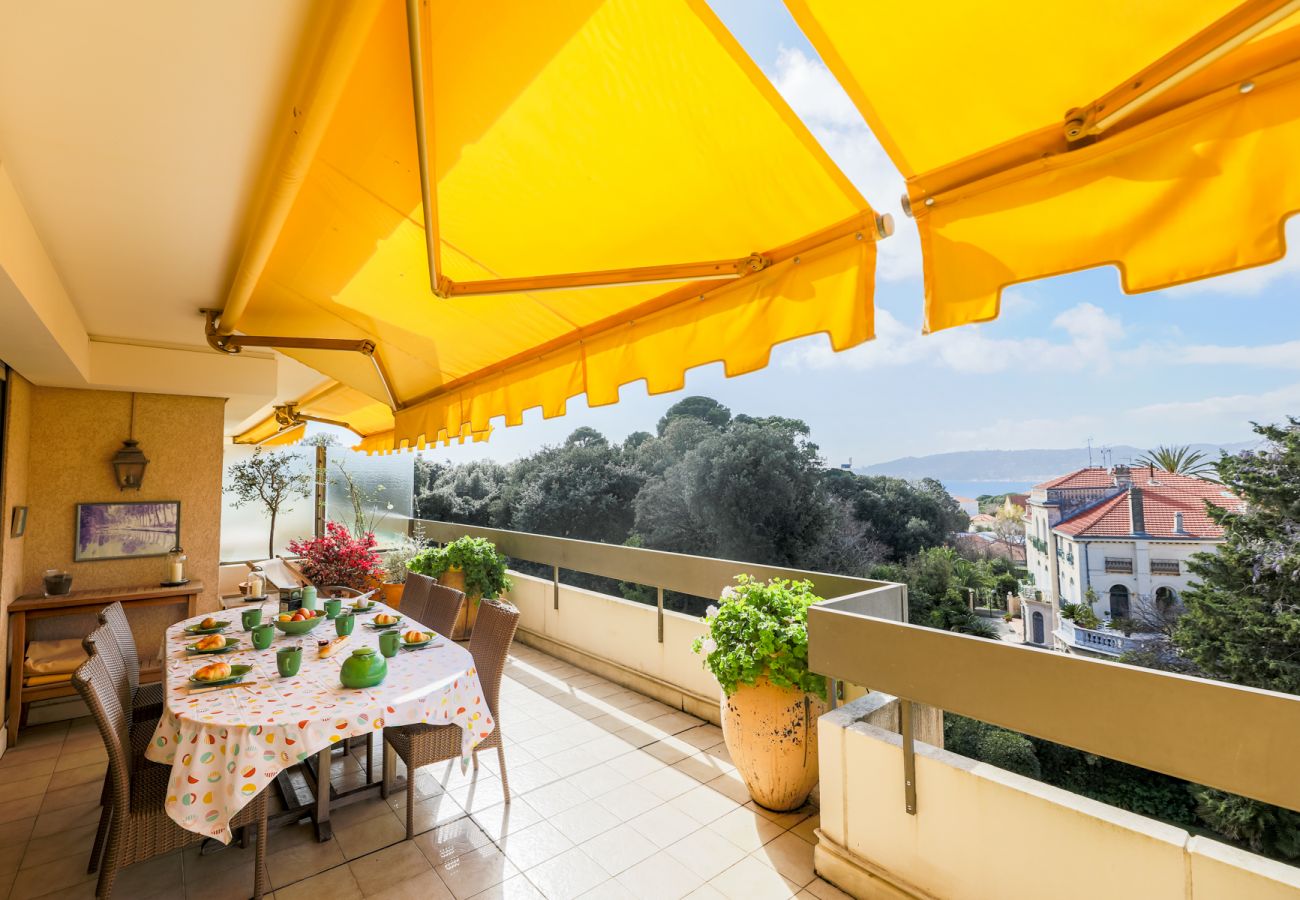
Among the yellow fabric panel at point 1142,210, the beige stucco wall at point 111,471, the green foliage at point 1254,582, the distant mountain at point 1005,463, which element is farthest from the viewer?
the distant mountain at point 1005,463

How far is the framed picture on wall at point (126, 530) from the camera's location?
5277 mm

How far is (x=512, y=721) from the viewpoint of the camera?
458 cm

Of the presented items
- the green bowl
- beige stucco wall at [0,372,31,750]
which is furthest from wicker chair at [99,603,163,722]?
beige stucco wall at [0,372,31,750]

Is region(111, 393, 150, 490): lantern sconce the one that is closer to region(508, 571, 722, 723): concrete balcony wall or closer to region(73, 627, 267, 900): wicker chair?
region(73, 627, 267, 900): wicker chair

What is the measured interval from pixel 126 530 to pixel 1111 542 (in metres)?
27.0

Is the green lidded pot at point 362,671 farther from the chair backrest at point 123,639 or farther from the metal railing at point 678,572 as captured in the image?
the metal railing at point 678,572

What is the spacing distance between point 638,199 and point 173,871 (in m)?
3.80

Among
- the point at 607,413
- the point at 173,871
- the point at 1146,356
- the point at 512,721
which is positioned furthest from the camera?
the point at 1146,356

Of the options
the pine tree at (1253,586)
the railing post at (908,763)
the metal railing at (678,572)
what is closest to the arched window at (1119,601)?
the pine tree at (1253,586)

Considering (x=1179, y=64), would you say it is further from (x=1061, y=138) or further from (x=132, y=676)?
(x=132, y=676)

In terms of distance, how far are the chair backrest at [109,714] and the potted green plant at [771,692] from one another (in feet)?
8.99

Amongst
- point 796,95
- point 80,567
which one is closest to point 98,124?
point 796,95

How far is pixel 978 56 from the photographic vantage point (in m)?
1.36

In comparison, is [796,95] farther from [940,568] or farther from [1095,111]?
[940,568]
